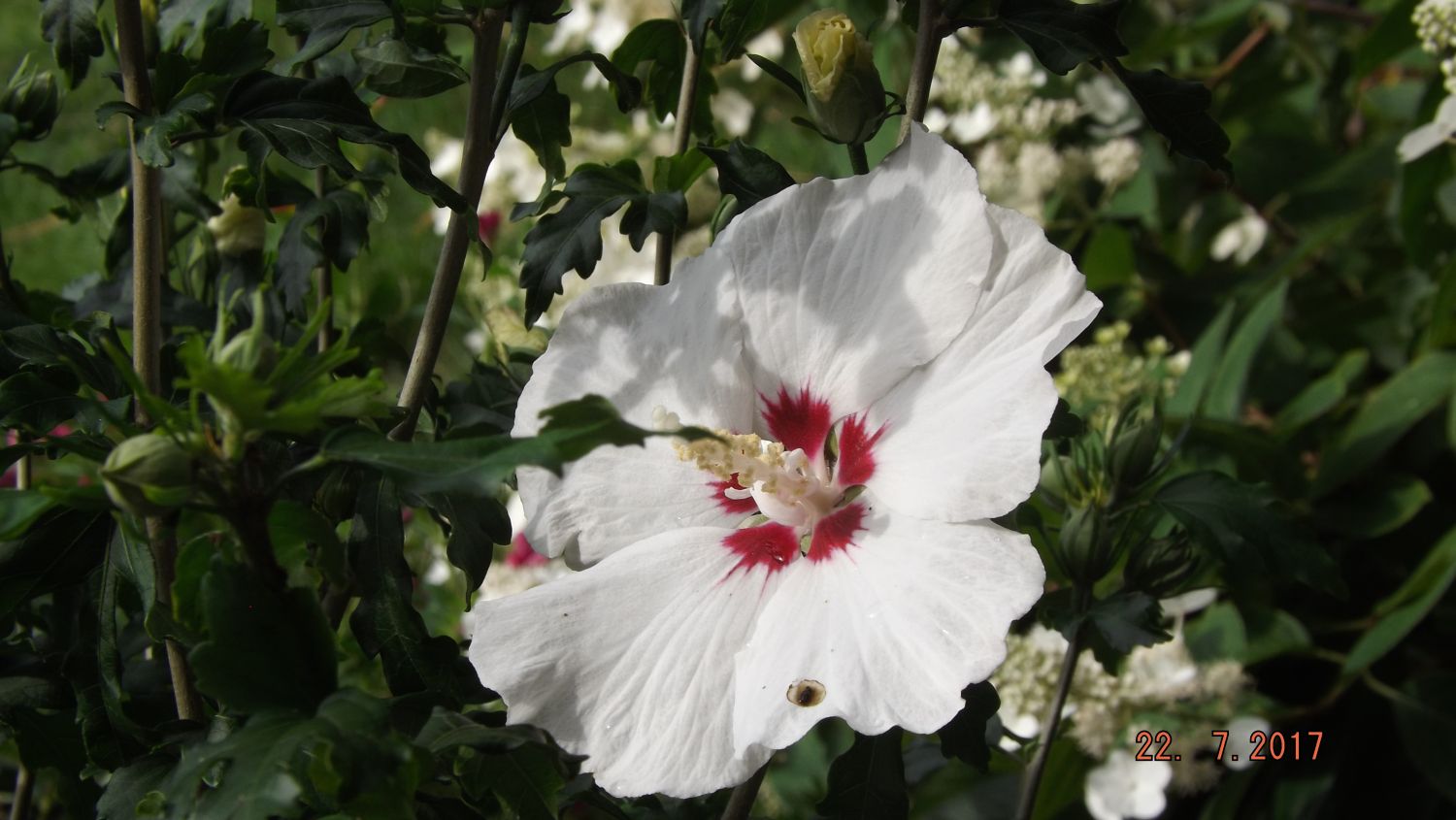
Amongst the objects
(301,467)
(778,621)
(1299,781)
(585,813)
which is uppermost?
(301,467)

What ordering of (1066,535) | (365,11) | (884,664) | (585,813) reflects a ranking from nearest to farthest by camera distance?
(884,664)
(365,11)
(1066,535)
(585,813)

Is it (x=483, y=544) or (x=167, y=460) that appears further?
(x=483, y=544)

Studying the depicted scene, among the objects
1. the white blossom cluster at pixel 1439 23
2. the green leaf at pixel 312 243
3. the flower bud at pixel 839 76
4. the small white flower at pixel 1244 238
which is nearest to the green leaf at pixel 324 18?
the green leaf at pixel 312 243

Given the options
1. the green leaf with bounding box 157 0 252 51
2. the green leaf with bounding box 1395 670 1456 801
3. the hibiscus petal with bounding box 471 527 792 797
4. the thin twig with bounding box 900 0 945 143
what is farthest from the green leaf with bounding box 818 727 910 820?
the green leaf with bounding box 1395 670 1456 801

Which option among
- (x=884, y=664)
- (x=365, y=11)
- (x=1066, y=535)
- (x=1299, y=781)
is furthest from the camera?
(x=1299, y=781)

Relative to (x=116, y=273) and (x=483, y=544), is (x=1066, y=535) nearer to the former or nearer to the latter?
(x=483, y=544)

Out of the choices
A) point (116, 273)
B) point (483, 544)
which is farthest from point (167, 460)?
point (116, 273)

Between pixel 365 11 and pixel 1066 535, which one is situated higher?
pixel 365 11

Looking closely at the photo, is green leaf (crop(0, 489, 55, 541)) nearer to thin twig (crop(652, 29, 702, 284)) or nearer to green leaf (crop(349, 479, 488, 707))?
green leaf (crop(349, 479, 488, 707))
